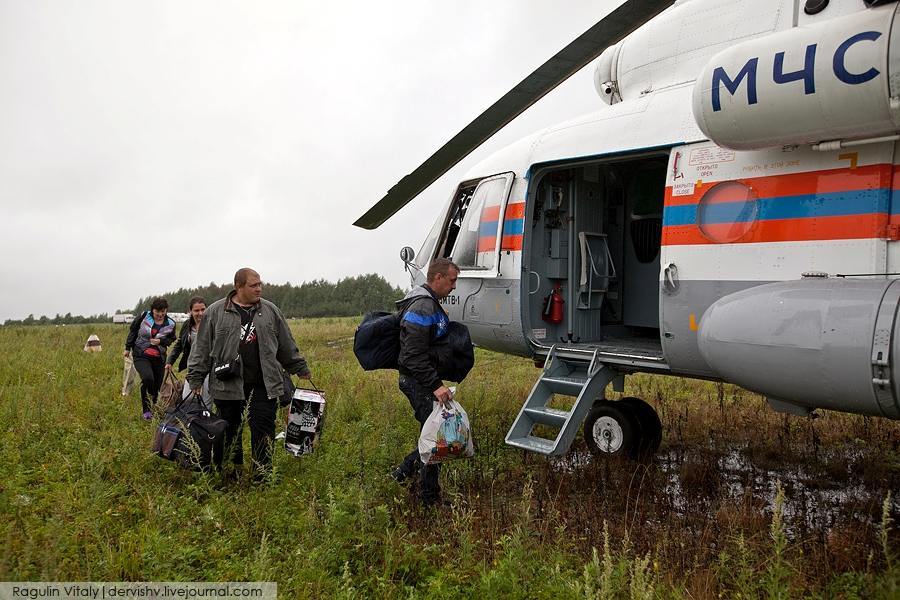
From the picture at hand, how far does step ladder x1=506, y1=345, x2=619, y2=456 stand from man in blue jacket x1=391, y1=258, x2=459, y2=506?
1.01 meters

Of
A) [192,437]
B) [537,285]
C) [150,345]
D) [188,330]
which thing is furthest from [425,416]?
[150,345]

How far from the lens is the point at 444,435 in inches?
172

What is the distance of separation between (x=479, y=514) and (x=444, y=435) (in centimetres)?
72

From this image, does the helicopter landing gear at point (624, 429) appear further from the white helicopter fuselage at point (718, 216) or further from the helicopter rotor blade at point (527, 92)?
the helicopter rotor blade at point (527, 92)

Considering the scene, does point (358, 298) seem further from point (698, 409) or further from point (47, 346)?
point (698, 409)

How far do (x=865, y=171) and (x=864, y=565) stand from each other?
8.36 ft

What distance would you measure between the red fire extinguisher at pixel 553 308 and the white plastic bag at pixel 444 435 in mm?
2210

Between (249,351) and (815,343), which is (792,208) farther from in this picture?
(249,351)

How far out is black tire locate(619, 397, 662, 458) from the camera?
589 cm

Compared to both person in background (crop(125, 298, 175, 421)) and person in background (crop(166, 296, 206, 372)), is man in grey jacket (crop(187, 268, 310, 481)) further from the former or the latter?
person in background (crop(125, 298, 175, 421))

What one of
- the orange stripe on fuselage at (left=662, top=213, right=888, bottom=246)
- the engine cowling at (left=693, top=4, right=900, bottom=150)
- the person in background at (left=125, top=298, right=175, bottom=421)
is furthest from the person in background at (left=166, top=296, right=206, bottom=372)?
the engine cowling at (left=693, top=4, right=900, bottom=150)

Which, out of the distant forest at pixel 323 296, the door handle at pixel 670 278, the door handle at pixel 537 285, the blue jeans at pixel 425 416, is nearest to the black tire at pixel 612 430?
the door handle at pixel 537 285

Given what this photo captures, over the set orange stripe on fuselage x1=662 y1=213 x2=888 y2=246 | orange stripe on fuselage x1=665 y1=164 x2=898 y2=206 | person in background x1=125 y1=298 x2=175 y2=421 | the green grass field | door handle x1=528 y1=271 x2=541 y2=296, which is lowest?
the green grass field

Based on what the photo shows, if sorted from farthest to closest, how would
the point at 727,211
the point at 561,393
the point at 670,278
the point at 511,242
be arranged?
the point at 511,242 → the point at 561,393 → the point at 670,278 → the point at 727,211
